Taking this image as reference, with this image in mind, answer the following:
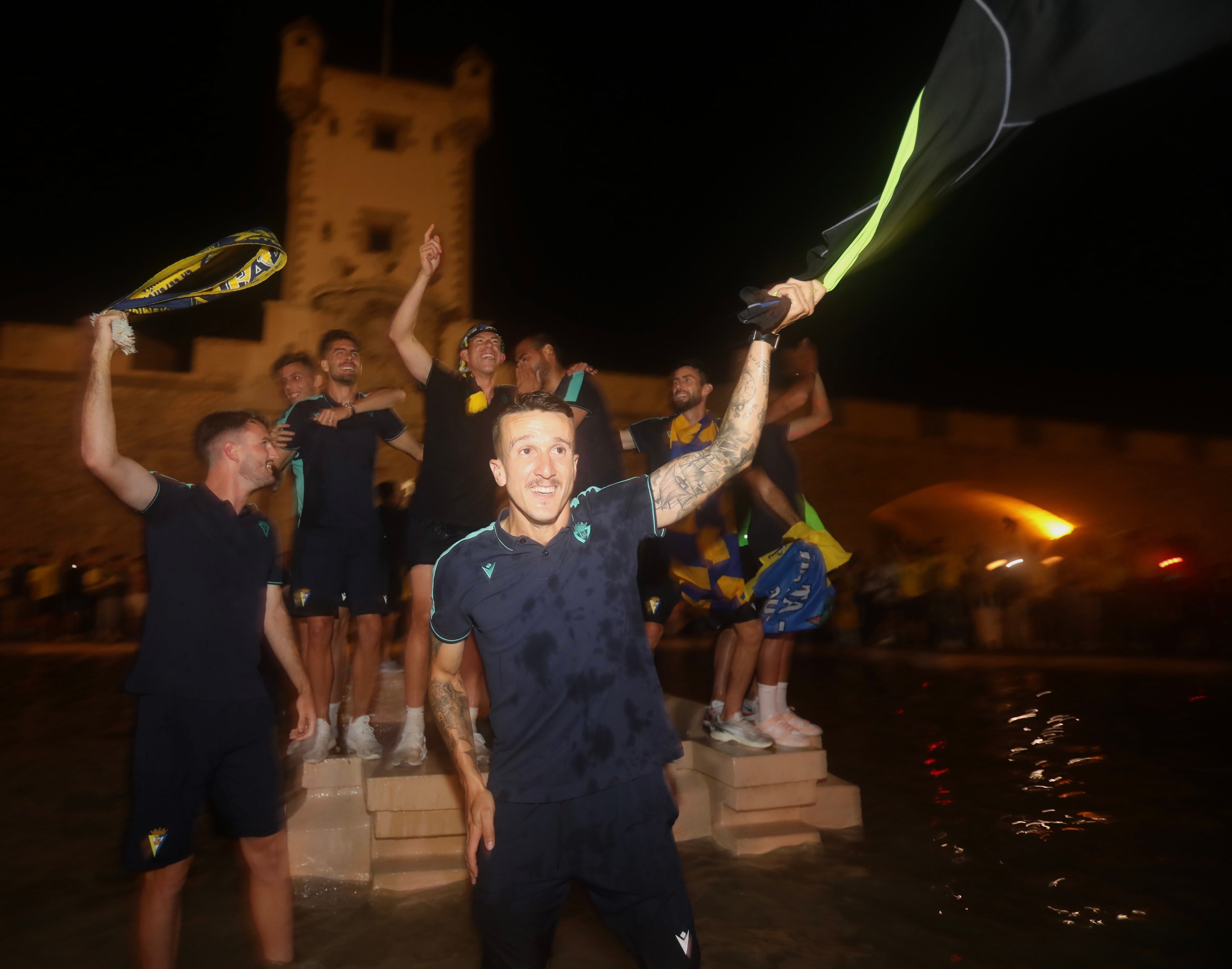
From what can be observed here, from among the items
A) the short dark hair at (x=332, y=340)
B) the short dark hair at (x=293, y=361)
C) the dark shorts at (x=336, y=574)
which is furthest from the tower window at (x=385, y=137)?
the dark shorts at (x=336, y=574)

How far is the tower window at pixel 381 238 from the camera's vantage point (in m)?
22.8

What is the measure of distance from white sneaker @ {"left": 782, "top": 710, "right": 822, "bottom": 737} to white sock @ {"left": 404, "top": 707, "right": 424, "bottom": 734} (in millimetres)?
2025

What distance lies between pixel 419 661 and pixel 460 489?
2.97 feet

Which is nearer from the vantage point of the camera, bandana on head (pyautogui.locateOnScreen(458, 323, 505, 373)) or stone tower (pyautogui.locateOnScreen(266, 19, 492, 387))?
bandana on head (pyautogui.locateOnScreen(458, 323, 505, 373))

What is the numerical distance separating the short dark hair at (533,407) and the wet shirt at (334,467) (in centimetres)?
225

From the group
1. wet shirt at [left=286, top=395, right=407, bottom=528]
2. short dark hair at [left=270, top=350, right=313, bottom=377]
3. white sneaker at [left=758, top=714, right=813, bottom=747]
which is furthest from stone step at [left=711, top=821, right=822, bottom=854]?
short dark hair at [left=270, top=350, right=313, bottom=377]

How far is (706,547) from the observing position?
461 cm

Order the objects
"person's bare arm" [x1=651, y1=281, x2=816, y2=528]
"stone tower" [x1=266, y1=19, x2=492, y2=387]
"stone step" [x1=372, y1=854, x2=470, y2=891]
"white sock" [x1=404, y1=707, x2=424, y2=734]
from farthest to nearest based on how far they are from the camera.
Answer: "stone tower" [x1=266, y1=19, x2=492, y2=387] < "white sock" [x1=404, y1=707, x2=424, y2=734] < "stone step" [x1=372, y1=854, x2=470, y2=891] < "person's bare arm" [x1=651, y1=281, x2=816, y2=528]

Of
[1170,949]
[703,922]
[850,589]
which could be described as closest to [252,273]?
[703,922]

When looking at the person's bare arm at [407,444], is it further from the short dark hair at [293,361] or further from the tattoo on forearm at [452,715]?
the tattoo on forearm at [452,715]

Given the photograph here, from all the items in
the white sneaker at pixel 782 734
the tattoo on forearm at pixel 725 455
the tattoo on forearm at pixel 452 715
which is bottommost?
the white sneaker at pixel 782 734

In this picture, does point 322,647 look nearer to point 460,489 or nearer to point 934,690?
point 460,489

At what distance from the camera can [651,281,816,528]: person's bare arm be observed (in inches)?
88.0

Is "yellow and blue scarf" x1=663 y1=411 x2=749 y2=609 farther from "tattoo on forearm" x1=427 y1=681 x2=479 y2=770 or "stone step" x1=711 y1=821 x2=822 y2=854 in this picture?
"tattoo on forearm" x1=427 y1=681 x2=479 y2=770
